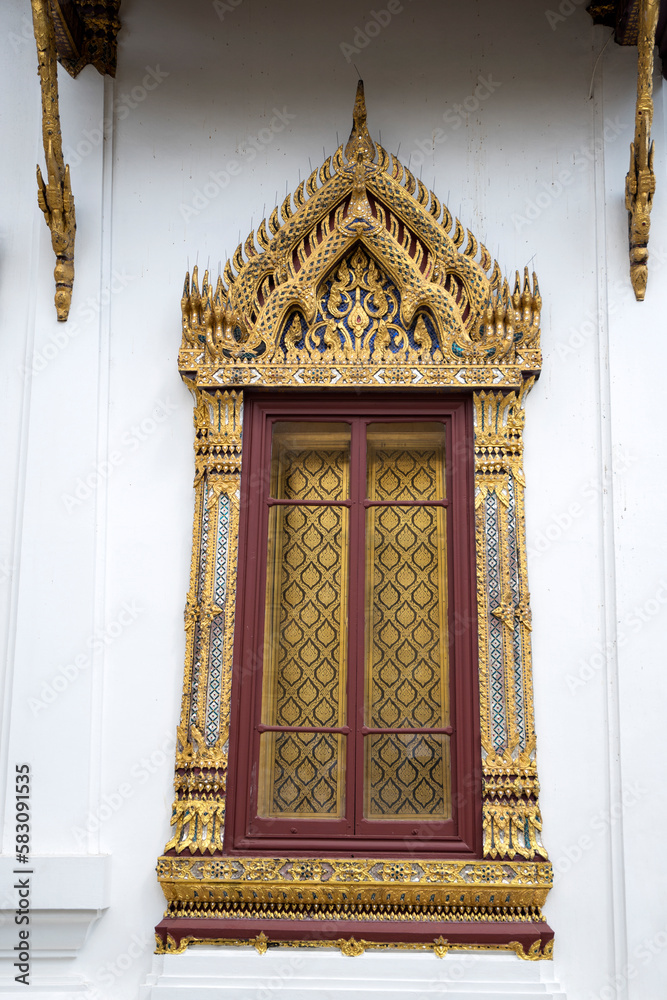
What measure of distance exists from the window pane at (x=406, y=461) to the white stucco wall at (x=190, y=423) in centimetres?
38

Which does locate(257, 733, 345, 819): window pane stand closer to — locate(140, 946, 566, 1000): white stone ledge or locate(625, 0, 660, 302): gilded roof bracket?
locate(140, 946, 566, 1000): white stone ledge

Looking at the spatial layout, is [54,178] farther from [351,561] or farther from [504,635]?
[504,635]

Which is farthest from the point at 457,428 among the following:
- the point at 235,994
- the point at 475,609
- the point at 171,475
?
the point at 235,994

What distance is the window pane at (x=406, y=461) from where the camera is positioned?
12.8 feet

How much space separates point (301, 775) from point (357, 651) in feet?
1.73

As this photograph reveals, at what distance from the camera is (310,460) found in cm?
393

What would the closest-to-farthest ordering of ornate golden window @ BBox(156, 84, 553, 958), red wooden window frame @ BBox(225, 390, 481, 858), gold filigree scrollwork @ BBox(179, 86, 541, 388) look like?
ornate golden window @ BBox(156, 84, 553, 958) → red wooden window frame @ BBox(225, 390, 481, 858) → gold filigree scrollwork @ BBox(179, 86, 541, 388)

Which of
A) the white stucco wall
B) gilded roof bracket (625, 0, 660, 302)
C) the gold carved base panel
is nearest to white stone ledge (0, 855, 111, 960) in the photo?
the white stucco wall

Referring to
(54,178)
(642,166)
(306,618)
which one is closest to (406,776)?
(306,618)

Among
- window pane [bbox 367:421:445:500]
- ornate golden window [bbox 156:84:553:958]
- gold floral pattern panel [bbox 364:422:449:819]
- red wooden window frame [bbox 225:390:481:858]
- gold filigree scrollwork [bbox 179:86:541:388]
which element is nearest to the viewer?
ornate golden window [bbox 156:84:553:958]

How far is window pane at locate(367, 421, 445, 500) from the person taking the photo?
389cm

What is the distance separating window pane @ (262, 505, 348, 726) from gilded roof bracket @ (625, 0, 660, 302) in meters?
1.57

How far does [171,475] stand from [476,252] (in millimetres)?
1558

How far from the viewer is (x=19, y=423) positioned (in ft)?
12.6
